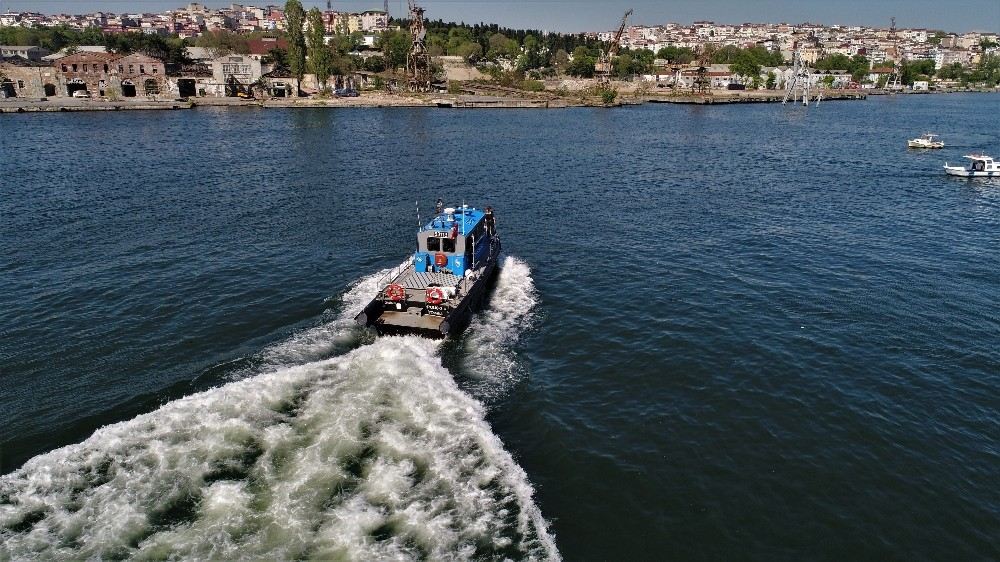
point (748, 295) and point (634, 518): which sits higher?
point (748, 295)

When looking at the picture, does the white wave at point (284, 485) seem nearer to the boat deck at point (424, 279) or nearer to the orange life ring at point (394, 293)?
the orange life ring at point (394, 293)

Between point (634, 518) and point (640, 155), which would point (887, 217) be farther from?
point (634, 518)

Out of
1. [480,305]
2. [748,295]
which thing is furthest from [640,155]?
[480,305]

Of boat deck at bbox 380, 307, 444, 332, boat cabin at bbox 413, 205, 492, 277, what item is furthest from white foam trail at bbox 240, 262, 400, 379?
boat cabin at bbox 413, 205, 492, 277

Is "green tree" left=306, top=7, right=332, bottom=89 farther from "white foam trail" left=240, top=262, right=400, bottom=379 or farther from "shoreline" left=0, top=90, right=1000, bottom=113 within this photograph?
"white foam trail" left=240, top=262, right=400, bottom=379

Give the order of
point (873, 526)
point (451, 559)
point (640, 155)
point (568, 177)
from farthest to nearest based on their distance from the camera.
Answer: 1. point (640, 155)
2. point (568, 177)
3. point (873, 526)
4. point (451, 559)

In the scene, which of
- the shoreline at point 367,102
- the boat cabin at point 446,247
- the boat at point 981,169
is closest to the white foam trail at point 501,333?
the boat cabin at point 446,247
